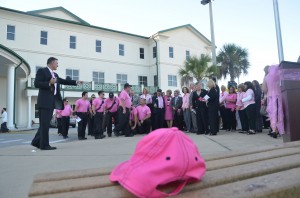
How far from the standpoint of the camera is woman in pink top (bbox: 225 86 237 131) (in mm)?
9648

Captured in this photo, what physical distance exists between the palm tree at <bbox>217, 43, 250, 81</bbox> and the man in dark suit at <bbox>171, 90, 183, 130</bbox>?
81.0 feet

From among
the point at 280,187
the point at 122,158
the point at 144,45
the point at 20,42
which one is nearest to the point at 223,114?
the point at 122,158

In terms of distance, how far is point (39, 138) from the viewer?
5.75m

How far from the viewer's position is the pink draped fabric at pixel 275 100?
16.0ft

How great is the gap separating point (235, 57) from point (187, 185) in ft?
113

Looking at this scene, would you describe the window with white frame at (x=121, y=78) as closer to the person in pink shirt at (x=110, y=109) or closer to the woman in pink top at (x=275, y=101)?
the person in pink shirt at (x=110, y=109)

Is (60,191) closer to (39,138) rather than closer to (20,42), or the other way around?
(39,138)

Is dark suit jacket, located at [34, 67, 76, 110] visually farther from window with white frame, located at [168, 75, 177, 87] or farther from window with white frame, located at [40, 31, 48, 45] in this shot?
window with white frame, located at [168, 75, 177, 87]

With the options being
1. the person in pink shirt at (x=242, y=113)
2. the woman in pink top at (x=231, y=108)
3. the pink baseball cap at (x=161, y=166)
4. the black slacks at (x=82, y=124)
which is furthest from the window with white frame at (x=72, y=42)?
the pink baseball cap at (x=161, y=166)

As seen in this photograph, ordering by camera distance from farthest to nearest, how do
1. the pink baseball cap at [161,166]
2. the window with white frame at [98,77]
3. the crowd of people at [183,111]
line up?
the window with white frame at [98,77]
the crowd of people at [183,111]
the pink baseball cap at [161,166]

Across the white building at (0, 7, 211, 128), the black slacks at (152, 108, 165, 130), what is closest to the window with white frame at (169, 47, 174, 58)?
the white building at (0, 7, 211, 128)

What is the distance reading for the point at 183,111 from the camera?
413 inches

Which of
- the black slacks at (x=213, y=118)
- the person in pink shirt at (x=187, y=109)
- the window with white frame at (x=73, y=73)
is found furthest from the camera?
the window with white frame at (x=73, y=73)

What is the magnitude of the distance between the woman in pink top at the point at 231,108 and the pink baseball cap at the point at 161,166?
8.51 m
